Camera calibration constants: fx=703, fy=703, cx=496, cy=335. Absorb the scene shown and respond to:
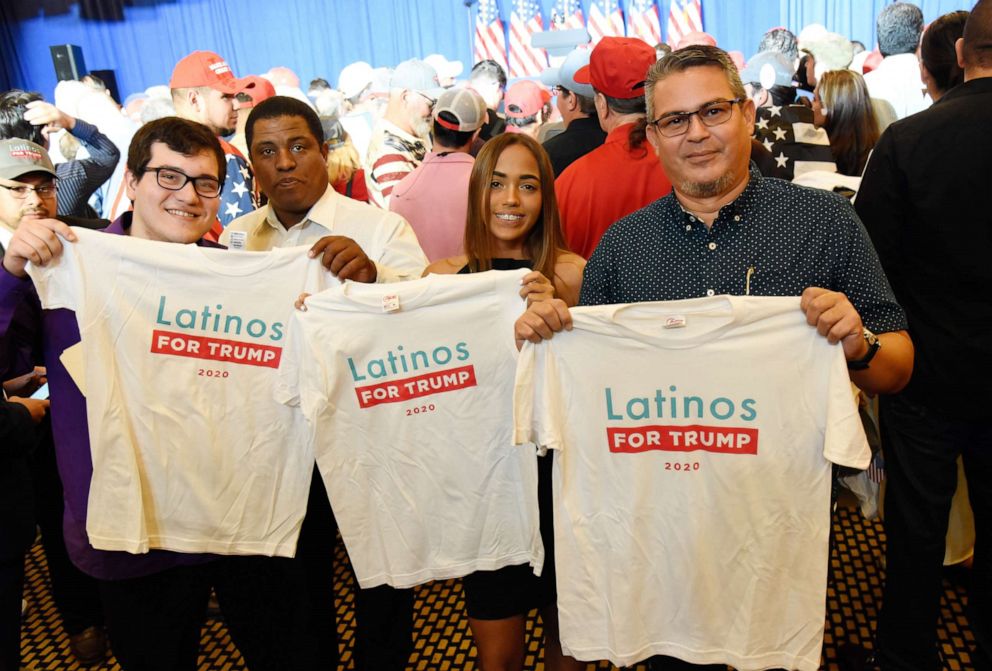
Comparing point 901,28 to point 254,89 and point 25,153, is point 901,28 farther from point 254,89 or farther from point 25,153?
point 25,153

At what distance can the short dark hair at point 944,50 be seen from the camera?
2113 mm

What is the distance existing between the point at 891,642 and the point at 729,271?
134 cm

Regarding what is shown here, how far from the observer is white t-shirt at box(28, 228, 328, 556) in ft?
5.46

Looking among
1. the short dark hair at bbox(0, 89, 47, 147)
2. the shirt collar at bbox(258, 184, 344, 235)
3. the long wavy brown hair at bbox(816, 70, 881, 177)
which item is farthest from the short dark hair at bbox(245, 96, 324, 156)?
the long wavy brown hair at bbox(816, 70, 881, 177)

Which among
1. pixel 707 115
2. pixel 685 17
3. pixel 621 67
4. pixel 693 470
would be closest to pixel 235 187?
pixel 621 67

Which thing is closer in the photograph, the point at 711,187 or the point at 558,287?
the point at 711,187

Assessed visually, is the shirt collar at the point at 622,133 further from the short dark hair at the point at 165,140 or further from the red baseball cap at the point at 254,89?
the red baseball cap at the point at 254,89

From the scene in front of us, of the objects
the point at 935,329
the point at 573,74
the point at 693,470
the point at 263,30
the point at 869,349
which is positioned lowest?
the point at 693,470

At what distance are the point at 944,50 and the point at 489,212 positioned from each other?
1486 millimetres

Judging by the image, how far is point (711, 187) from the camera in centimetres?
143

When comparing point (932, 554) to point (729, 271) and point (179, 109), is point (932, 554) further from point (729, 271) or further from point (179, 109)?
point (179, 109)

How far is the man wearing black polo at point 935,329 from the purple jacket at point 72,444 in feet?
6.47

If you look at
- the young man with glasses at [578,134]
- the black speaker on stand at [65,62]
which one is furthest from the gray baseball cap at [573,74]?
the black speaker on stand at [65,62]

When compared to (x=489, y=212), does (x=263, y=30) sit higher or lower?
higher
